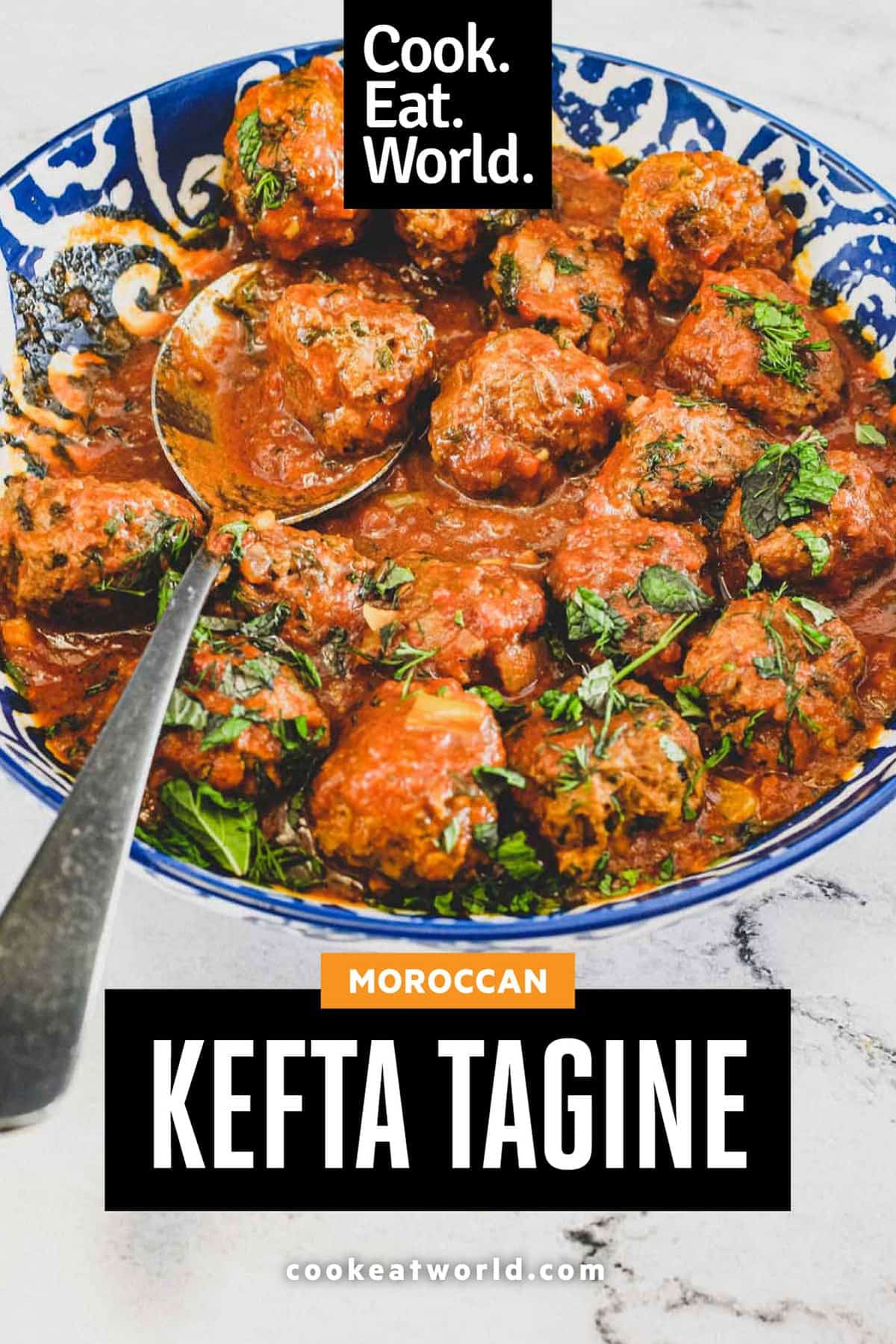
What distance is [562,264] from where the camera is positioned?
14.0ft

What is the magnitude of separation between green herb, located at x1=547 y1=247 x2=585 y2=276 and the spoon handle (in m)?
2.20

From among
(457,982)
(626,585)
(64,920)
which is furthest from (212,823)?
(626,585)

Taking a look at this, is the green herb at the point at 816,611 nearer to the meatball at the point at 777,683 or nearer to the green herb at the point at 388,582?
the meatball at the point at 777,683

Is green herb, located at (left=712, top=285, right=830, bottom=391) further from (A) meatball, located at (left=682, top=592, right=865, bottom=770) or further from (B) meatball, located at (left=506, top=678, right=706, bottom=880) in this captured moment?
(B) meatball, located at (left=506, top=678, right=706, bottom=880)

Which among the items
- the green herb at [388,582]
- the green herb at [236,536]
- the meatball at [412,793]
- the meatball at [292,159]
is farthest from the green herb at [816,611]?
the meatball at [292,159]

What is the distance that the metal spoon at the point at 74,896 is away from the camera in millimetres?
2514

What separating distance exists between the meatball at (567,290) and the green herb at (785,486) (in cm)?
79

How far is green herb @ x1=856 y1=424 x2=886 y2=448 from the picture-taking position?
4.07m

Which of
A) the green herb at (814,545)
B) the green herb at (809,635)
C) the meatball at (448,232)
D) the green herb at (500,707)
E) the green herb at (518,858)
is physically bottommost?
the green herb at (518,858)

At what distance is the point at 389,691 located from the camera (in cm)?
337

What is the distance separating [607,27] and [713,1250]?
4.87 m

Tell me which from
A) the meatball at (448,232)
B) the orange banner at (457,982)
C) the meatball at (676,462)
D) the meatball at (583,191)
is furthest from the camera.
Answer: the meatball at (583,191)

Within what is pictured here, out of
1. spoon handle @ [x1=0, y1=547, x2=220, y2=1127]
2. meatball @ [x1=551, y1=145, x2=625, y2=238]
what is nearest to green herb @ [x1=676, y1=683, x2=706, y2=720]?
spoon handle @ [x1=0, y1=547, x2=220, y2=1127]

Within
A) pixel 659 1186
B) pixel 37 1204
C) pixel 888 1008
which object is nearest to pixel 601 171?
pixel 888 1008
